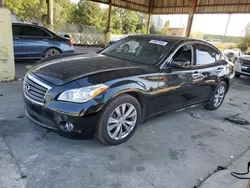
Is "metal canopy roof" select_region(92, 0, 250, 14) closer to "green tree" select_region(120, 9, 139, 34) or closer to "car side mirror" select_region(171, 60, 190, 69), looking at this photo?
"car side mirror" select_region(171, 60, 190, 69)

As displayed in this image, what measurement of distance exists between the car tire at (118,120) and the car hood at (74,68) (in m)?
0.45

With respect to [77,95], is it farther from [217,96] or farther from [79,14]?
[79,14]

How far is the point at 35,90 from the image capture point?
2719 mm

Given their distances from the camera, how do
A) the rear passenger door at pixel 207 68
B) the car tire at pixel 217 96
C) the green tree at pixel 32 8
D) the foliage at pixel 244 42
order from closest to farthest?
the rear passenger door at pixel 207 68, the car tire at pixel 217 96, the foliage at pixel 244 42, the green tree at pixel 32 8

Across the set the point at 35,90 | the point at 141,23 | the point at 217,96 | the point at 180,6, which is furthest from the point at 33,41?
the point at 141,23

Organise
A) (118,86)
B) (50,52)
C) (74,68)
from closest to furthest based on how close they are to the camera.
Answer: (118,86) → (74,68) → (50,52)

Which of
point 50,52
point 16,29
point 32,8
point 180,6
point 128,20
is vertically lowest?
point 50,52

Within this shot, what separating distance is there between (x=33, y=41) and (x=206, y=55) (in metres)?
5.62

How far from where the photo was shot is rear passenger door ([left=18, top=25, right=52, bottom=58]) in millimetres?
7129

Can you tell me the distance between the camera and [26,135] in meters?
2.98

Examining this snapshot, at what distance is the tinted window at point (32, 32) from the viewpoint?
7178mm

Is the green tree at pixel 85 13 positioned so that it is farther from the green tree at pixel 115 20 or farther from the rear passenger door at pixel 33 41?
the rear passenger door at pixel 33 41

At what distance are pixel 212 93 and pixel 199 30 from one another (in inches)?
1273

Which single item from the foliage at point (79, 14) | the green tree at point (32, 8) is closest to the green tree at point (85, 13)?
the foliage at point (79, 14)
